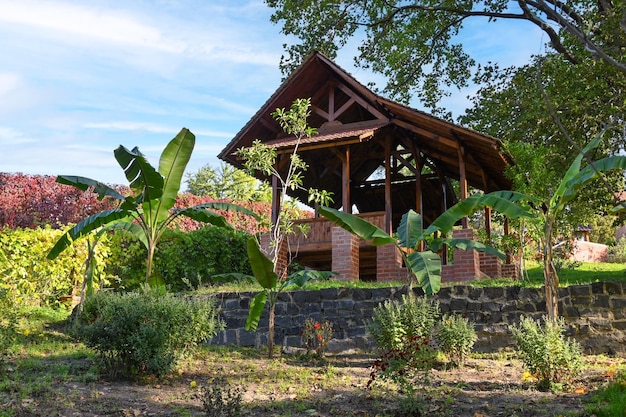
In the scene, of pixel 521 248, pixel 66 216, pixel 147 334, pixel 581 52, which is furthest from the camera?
pixel 66 216

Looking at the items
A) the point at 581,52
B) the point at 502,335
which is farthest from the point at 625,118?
the point at 502,335

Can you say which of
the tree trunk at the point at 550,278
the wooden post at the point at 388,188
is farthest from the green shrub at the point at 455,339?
the wooden post at the point at 388,188

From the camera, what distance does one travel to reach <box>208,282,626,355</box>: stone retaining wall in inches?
409

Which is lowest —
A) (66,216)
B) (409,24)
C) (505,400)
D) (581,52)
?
(505,400)

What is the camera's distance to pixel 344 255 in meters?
14.6

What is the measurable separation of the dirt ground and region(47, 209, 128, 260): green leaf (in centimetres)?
290

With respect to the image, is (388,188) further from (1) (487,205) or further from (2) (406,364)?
(2) (406,364)

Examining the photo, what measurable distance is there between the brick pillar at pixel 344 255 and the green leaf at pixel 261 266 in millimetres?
4161

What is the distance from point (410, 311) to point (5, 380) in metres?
5.56

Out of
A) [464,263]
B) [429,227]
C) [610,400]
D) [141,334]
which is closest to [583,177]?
[429,227]

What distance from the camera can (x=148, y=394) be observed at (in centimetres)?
777

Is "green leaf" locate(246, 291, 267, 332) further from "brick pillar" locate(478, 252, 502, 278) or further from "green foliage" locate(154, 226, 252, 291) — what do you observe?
"brick pillar" locate(478, 252, 502, 278)

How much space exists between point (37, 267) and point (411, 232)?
8321 millimetres

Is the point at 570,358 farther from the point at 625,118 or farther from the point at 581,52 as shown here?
the point at 581,52
